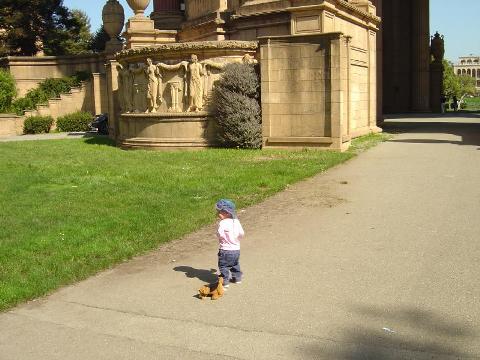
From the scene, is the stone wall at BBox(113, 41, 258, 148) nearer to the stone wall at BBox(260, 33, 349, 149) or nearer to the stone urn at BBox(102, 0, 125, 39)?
the stone wall at BBox(260, 33, 349, 149)

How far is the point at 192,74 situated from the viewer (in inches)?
650

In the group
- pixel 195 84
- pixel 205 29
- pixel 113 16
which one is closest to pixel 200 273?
pixel 195 84

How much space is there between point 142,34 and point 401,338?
21.1 metres

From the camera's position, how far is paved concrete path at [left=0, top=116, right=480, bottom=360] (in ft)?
13.5

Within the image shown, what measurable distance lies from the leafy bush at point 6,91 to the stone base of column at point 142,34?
14520mm

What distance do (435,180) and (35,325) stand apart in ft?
26.3

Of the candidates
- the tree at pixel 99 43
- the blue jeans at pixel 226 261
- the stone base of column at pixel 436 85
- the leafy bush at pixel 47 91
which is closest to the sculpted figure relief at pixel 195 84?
the blue jeans at pixel 226 261

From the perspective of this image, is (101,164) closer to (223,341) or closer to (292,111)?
(292,111)

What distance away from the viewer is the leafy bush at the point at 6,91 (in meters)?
35.4

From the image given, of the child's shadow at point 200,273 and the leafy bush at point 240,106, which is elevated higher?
A: the leafy bush at point 240,106

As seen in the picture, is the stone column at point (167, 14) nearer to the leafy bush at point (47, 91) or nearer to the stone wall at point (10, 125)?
the leafy bush at point (47, 91)

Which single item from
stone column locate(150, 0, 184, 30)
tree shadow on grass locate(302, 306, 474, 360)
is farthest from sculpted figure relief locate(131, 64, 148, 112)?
tree shadow on grass locate(302, 306, 474, 360)

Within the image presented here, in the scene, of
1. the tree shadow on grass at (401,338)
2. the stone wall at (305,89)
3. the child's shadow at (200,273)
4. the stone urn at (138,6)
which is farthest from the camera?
the stone urn at (138,6)

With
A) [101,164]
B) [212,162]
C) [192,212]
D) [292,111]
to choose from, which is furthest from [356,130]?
[192,212]
